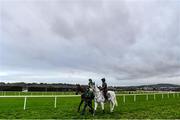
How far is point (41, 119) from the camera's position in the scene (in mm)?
10727

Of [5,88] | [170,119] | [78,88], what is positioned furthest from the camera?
[5,88]

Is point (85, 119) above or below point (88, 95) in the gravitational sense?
below

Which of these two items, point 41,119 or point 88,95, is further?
point 88,95

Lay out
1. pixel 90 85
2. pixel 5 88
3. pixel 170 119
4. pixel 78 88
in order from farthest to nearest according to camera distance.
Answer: pixel 5 88
pixel 78 88
pixel 90 85
pixel 170 119

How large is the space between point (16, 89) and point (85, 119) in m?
53.1

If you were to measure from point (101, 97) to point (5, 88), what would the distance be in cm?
5107

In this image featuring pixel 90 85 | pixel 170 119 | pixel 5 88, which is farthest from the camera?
pixel 5 88

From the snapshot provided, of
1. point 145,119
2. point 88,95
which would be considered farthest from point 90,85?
point 145,119

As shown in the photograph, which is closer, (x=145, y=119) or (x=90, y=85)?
(x=145, y=119)

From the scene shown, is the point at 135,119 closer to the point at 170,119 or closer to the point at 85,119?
the point at 170,119

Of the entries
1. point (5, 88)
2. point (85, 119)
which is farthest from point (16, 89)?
point (85, 119)

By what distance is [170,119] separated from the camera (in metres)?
10.5

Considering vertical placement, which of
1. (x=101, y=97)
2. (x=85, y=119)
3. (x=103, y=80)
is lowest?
(x=85, y=119)

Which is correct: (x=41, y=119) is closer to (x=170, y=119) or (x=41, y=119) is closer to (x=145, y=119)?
(x=145, y=119)
